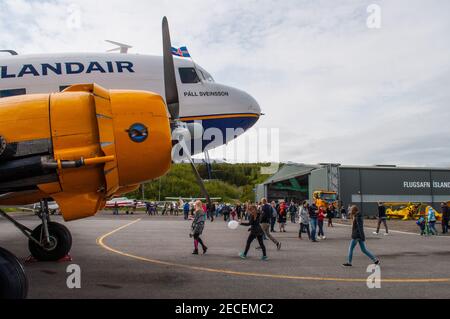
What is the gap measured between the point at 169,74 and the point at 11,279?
3.99 metres

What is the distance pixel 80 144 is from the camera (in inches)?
244

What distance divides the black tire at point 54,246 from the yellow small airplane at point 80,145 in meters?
4.43

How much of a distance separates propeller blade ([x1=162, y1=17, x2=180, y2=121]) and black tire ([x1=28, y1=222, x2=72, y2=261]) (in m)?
5.73

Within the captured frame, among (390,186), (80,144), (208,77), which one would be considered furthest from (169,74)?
(390,186)

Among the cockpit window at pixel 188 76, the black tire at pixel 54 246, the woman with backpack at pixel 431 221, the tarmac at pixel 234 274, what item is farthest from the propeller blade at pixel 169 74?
the woman with backpack at pixel 431 221

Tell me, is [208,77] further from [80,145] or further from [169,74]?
[80,145]

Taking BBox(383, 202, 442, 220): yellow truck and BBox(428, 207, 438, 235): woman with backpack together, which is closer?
BBox(428, 207, 438, 235): woman with backpack

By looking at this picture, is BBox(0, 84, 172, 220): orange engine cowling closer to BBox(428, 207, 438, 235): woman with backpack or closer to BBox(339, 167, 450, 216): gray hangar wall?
BBox(428, 207, 438, 235): woman with backpack

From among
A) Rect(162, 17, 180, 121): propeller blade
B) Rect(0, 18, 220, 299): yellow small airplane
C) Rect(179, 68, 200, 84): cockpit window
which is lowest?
Rect(0, 18, 220, 299): yellow small airplane

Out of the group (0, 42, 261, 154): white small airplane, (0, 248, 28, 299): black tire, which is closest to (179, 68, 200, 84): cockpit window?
(0, 42, 261, 154): white small airplane

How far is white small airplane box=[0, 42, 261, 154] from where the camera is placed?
33.2ft

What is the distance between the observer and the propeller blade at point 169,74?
23.5ft

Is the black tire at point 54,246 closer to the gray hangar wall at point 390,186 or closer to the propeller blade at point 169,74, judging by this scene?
the propeller blade at point 169,74
